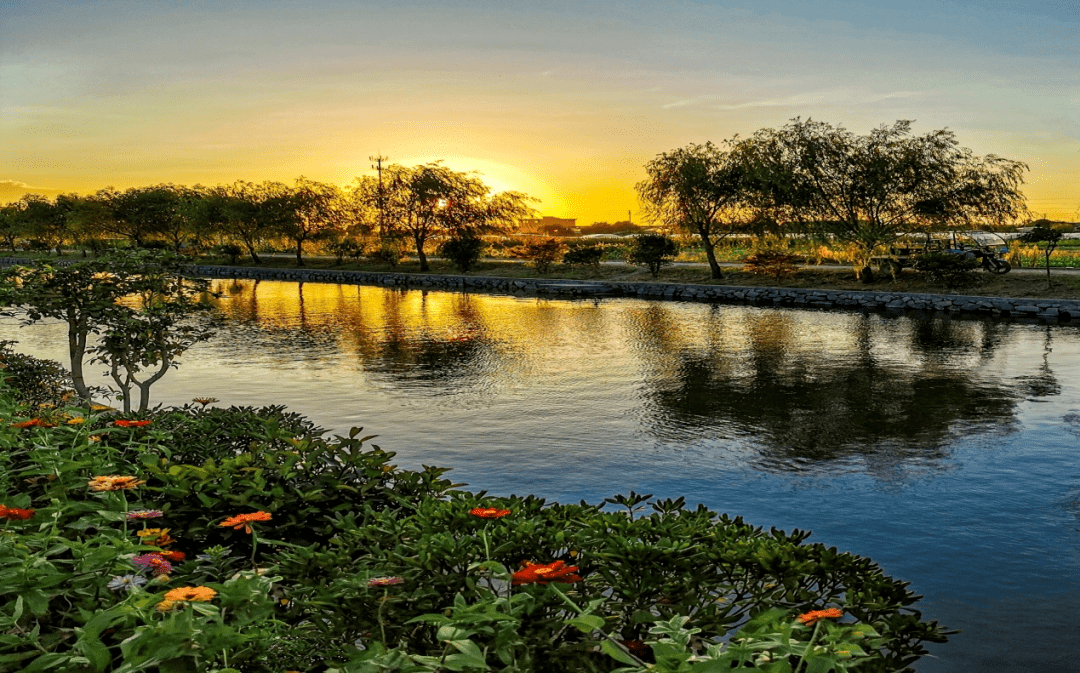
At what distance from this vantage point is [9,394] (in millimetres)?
7523

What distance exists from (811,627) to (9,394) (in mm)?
7400

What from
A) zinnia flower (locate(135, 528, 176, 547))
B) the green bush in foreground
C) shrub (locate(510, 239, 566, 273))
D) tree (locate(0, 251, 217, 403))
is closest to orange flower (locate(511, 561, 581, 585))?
the green bush in foreground

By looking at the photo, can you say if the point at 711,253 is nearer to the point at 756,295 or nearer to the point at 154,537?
the point at 756,295

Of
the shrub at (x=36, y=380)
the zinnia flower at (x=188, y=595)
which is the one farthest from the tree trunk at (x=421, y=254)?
the zinnia flower at (x=188, y=595)

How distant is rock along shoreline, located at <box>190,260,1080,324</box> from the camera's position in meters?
28.1

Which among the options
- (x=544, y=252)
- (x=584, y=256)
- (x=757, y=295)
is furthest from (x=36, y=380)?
(x=544, y=252)

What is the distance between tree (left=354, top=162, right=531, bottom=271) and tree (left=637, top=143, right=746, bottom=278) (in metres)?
21.8

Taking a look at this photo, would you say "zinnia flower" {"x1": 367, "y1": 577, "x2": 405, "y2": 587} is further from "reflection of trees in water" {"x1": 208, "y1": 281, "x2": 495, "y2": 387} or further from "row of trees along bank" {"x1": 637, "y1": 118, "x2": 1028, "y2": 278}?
"row of trees along bank" {"x1": 637, "y1": 118, "x2": 1028, "y2": 278}

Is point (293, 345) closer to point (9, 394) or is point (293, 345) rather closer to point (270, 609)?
point (9, 394)

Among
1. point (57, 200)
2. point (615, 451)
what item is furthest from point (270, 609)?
point (57, 200)

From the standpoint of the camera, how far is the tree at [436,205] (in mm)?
64000

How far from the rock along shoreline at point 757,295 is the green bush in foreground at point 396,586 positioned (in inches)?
1078

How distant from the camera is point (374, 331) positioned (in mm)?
26578

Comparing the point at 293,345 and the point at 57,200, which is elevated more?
the point at 57,200
